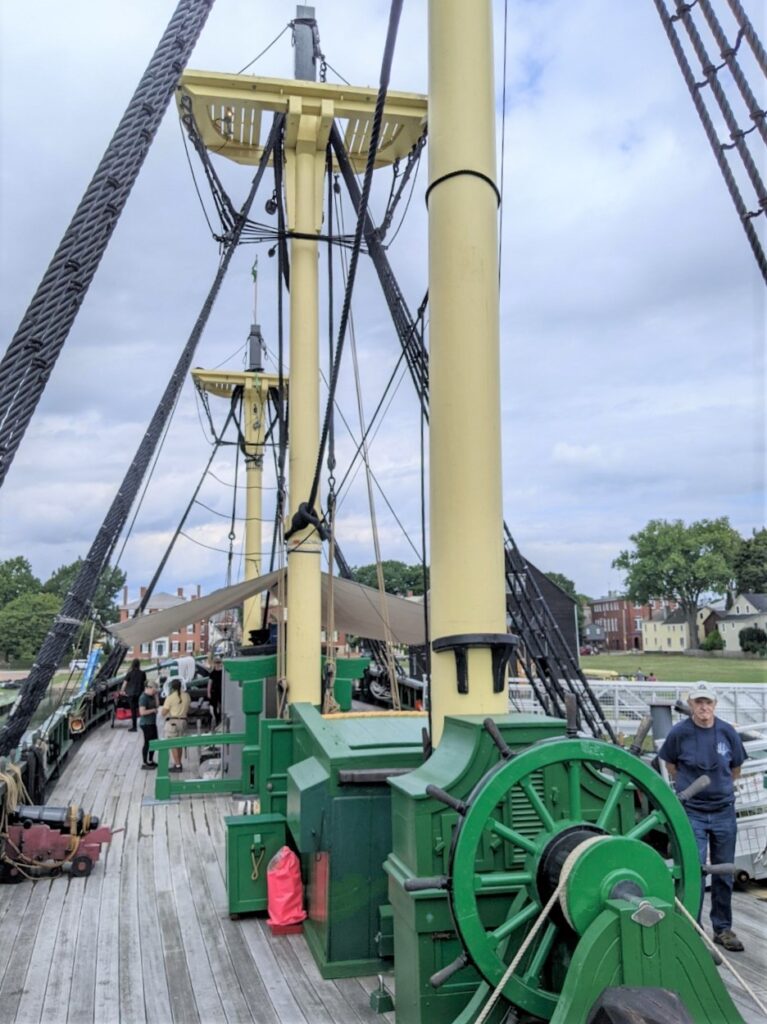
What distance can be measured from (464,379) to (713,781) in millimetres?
2903

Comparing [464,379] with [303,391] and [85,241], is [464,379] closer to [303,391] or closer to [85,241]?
[85,241]

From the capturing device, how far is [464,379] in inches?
142

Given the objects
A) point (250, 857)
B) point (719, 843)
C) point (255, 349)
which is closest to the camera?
point (719, 843)

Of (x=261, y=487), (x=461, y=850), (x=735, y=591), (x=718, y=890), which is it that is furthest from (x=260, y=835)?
(x=735, y=591)

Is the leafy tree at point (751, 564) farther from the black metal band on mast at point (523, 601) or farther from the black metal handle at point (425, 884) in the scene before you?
the black metal handle at point (425, 884)

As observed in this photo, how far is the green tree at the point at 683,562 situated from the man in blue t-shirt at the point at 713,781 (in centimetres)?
8151

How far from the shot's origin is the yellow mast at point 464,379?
355 cm

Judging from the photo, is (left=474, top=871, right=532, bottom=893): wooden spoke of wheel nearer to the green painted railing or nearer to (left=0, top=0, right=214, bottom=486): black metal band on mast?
(left=0, top=0, right=214, bottom=486): black metal band on mast

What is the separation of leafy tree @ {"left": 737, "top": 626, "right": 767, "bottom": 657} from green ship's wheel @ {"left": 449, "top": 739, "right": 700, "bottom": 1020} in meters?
62.8

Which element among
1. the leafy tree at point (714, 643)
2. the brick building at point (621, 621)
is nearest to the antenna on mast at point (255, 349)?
the leafy tree at point (714, 643)

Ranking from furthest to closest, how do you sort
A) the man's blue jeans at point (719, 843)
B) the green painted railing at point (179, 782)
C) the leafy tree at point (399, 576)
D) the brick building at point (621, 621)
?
the brick building at point (621, 621)
the leafy tree at point (399, 576)
the green painted railing at point (179, 782)
the man's blue jeans at point (719, 843)

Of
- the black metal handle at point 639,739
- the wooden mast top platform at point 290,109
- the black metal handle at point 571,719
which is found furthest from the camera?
the wooden mast top platform at point 290,109

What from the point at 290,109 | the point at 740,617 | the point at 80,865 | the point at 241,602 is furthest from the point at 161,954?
the point at 740,617

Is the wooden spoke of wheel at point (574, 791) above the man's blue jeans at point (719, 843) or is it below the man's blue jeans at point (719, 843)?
above
